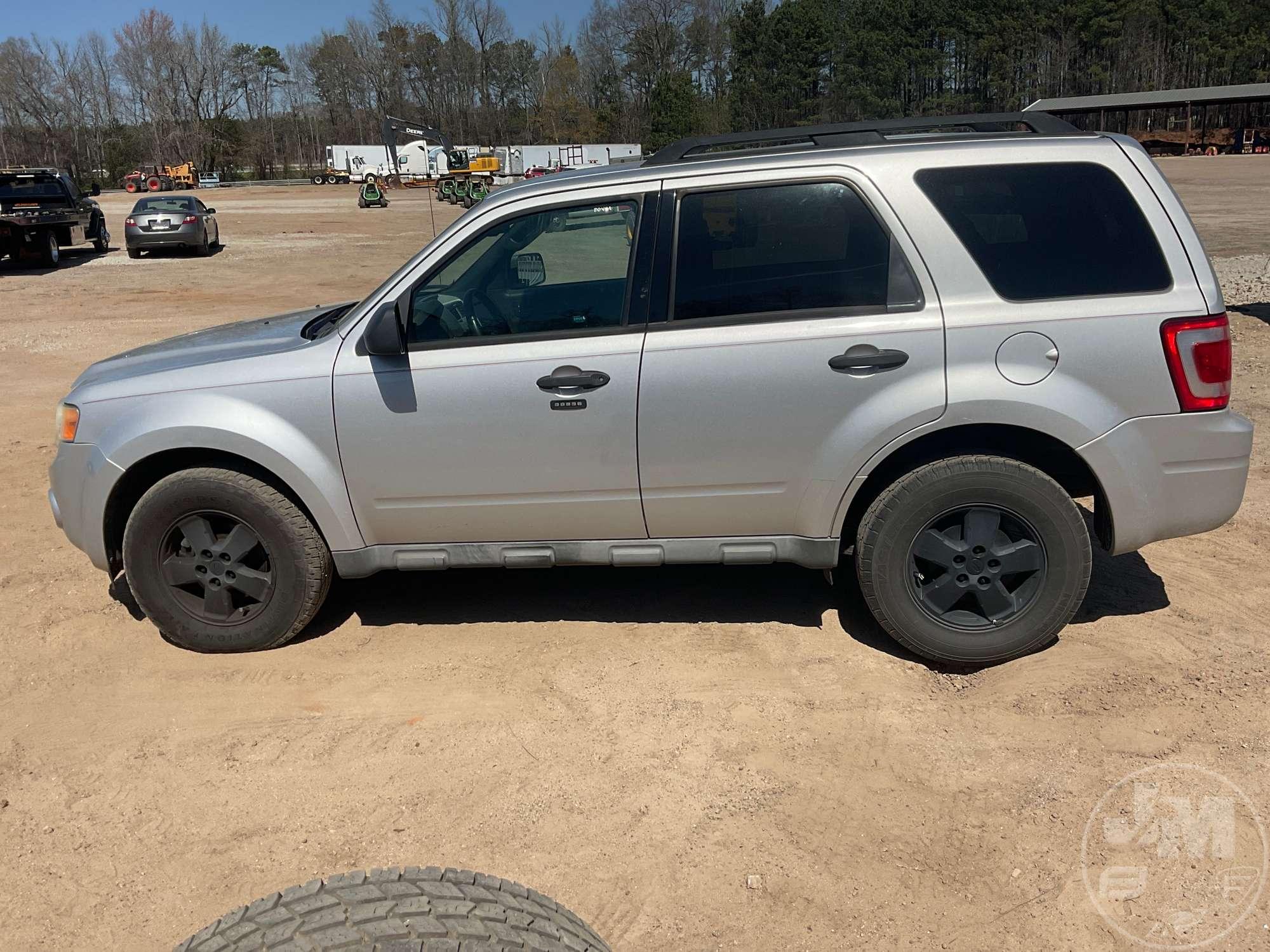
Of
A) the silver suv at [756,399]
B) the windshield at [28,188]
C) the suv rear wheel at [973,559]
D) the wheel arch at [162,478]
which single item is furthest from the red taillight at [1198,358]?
the windshield at [28,188]

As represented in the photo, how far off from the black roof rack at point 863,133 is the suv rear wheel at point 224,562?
85.6 inches

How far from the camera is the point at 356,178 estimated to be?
73.3 m

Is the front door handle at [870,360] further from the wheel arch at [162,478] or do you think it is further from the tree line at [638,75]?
the tree line at [638,75]

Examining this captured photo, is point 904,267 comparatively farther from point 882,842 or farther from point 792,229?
point 882,842

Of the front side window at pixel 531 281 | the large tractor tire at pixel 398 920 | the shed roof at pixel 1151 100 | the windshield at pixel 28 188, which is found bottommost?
the large tractor tire at pixel 398 920

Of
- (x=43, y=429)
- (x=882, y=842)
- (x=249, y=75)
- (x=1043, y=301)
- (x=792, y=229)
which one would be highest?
(x=249, y=75)

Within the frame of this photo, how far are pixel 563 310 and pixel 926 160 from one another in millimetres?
1526

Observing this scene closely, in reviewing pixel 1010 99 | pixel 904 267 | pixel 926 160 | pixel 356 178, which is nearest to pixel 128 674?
pixel 904 267

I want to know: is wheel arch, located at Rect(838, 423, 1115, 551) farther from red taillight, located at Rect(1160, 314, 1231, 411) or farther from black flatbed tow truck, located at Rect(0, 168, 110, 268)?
black flatbed tow truck, located at Rect(0, 168, 110, 268)

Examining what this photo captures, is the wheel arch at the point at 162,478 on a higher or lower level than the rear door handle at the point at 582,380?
lower

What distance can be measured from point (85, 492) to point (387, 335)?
154cm

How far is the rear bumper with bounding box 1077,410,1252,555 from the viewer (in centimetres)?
396

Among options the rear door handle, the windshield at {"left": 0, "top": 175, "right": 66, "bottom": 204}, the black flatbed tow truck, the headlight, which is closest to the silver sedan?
the black flatbed tow truck

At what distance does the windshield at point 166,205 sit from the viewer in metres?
24.7
